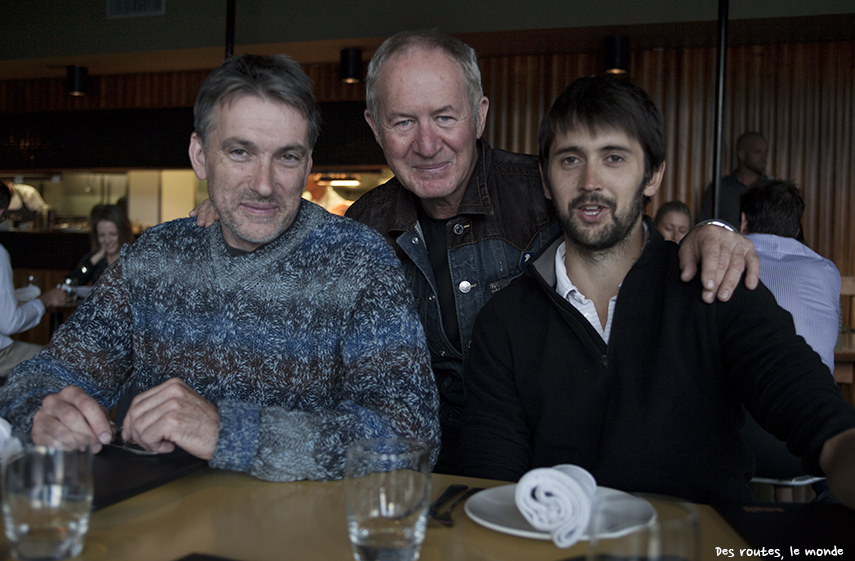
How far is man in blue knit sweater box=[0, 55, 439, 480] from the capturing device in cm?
133

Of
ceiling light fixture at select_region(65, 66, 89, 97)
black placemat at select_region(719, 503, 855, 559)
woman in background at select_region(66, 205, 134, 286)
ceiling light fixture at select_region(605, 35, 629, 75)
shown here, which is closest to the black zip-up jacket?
black placemat at select_region(719, 503, 855, 559)

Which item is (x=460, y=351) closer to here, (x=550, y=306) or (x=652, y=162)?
(x=550, y=306)

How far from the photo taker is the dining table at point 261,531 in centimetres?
82

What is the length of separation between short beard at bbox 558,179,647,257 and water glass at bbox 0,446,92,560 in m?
1.10

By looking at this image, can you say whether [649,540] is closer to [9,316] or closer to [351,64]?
[9,316]

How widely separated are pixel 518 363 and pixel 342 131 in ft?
16.7

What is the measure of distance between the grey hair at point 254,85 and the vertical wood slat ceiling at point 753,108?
14.7 feet

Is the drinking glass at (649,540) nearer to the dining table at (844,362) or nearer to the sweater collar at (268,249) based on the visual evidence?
the sweater collar at (268,249)

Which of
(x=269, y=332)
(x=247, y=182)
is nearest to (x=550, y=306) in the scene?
(x=269, y=332)

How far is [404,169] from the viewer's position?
1.96 metres

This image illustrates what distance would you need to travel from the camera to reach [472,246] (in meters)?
1.95

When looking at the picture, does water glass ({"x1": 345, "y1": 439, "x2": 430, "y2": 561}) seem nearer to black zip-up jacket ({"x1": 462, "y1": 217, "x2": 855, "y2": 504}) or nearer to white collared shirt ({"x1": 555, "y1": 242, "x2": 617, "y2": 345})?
black zip-up jacket ({"x1": 462, "y1": 217, "x2": 855, "y2": 504})

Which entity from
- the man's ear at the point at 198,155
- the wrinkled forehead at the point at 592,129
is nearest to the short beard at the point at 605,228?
the wrinkled forehead at the point at 592,129

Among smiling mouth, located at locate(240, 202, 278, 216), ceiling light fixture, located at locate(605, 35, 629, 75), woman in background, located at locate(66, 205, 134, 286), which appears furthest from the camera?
ceiling light fixture, located at locate(605, 35, 629, 75)
